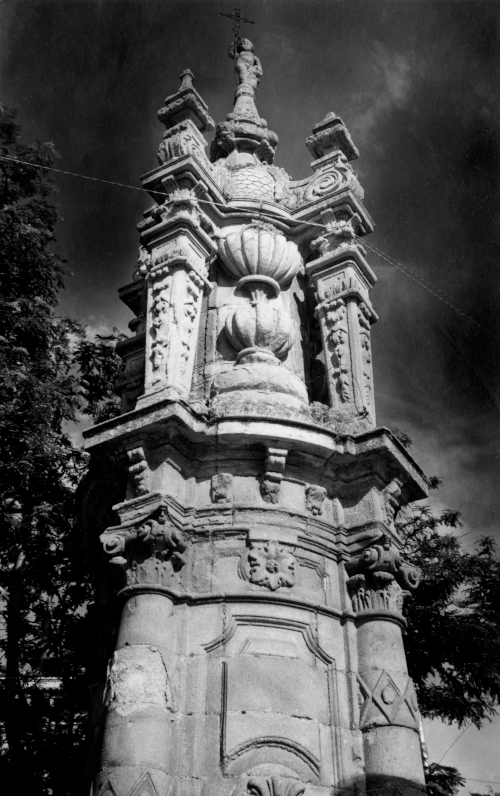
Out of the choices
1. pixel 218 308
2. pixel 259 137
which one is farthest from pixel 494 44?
pixel 218 308

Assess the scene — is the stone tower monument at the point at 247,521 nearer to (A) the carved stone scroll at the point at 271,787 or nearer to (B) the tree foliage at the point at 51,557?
(A) the carved stone scroll at the point at 271,787

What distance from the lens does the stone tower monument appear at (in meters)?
7.00

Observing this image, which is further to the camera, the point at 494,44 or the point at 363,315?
the point at 494,44

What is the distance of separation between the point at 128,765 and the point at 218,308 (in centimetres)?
570

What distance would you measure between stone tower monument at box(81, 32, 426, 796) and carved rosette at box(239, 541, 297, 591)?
2cm

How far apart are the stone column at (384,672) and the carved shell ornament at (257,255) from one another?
4.00m

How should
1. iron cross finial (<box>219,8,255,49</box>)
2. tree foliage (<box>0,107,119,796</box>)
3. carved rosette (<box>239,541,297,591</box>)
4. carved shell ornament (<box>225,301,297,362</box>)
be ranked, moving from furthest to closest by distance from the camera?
iron cross finial (<box>219,8,255,49</box>)
tree foliage (<box>0,107,119,796</box>)
carved shell ornament (<box>225,301,297,362</box>)
carved rosette (<box>239,541,297,591</box>)

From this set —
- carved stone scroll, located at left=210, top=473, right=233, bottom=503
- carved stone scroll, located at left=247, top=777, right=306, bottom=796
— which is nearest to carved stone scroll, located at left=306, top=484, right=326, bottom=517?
carved stone scroll, located at left=210, top=473, right=233, bottom=503

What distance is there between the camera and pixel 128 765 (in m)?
6.52

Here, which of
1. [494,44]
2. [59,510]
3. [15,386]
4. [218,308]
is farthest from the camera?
[59,510]

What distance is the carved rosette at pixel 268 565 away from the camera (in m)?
7.73

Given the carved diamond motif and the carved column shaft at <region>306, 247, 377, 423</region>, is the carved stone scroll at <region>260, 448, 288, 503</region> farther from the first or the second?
the carved diamond motif

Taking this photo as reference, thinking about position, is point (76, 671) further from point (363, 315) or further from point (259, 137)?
point (259, 137)

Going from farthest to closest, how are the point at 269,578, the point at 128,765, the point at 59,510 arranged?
the point at 59,510, the point at 269,578, the point at 128,765
